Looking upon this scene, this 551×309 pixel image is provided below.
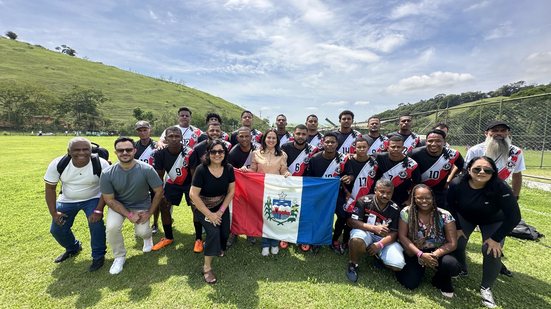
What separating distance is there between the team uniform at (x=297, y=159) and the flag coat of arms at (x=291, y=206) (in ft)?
1.60

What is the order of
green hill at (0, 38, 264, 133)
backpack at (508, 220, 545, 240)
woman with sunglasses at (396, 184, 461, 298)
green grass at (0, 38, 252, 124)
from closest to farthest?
woman with sunglasses at (396, 184, 461, 298) → backpack at (508, 220, 545, 240) → green hill at (0, 38, 264, 133) → green grass at (0, 38, 252, 124)

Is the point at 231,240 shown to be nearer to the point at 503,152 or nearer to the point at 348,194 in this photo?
the point at 348,194

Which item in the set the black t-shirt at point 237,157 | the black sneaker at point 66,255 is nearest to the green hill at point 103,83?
the black sneaker at point 66,255

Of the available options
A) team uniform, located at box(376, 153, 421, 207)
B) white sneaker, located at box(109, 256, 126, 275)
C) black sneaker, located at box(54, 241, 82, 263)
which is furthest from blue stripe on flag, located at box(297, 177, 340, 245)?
black sneaker, located at box(54, 241, 82, 263)

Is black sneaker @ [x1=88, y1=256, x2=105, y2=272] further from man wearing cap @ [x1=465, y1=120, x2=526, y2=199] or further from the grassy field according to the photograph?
man wearing cap @ [x1=465, y1=120, x2=526, y2=199]

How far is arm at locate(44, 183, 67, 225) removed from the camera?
4234mm

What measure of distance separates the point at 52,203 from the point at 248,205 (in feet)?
10.7

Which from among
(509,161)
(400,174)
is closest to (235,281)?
(400,174)

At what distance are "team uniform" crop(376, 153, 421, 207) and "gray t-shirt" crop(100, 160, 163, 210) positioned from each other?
4016 mm

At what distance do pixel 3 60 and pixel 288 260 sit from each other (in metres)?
136

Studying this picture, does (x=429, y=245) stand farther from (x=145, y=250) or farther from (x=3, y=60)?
(x=3, y=60)

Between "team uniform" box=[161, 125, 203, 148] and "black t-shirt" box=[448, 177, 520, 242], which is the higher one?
"team uniform" box=[161, 125, 203, 148]

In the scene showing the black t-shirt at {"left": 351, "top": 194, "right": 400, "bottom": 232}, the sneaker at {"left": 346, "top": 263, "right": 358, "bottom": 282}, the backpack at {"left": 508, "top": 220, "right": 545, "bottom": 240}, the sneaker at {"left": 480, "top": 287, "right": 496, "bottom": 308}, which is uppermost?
the black t-shirt at {"left": 351, "top": 194, "right": 400, "bottom": 232}

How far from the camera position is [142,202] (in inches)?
184
